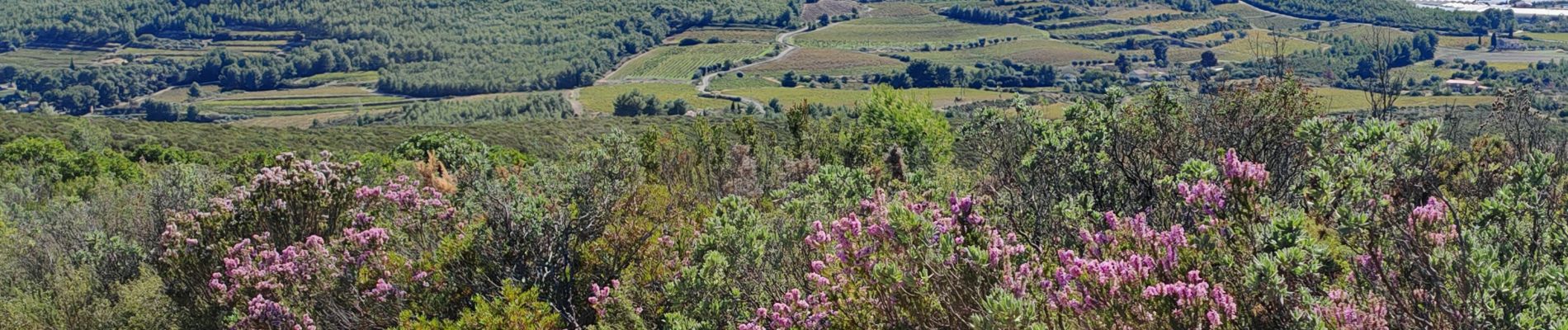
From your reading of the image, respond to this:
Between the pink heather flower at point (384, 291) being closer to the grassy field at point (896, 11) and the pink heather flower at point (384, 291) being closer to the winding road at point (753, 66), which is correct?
the winding road at point (753, 66)

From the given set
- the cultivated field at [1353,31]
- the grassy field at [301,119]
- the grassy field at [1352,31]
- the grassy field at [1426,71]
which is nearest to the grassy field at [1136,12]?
the grassy field at [1352,31]

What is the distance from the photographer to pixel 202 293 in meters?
11.2

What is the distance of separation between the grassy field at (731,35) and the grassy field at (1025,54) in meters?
28.5

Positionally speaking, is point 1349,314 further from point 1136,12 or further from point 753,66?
point 1136,12

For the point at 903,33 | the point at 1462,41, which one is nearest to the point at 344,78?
the point at 903,33

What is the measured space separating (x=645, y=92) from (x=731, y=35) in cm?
5039

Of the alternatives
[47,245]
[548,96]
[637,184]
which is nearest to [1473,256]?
[637,184]

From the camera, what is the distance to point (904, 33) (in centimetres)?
16450

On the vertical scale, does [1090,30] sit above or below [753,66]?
above

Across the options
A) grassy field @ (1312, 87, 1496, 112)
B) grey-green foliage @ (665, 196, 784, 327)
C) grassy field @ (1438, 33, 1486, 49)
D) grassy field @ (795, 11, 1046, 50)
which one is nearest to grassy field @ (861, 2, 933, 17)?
grassy field @ (795, 11, 1046, 50)

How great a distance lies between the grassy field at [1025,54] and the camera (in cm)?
13538

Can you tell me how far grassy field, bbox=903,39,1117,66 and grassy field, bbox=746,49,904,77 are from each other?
6345mm

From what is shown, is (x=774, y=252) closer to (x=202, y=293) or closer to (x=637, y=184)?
(x=637, y=184)

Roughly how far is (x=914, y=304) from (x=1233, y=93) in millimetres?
7428
